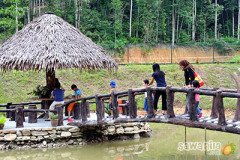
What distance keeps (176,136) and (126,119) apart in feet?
13.8

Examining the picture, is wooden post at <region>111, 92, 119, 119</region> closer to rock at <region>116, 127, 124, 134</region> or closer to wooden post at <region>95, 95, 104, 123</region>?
wooden post at <region>95, 95, 104, 123</region>

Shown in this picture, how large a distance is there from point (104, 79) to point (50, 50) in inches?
434

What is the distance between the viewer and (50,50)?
Result: 14.8m

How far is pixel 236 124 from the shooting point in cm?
947

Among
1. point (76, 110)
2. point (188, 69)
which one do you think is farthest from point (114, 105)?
point (76, 110)

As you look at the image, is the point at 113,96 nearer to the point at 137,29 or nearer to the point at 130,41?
the point at 130,41

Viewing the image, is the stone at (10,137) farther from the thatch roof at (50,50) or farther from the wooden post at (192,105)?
the wooden post at (192,105)

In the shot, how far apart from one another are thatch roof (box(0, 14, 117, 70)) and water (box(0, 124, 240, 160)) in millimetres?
2620

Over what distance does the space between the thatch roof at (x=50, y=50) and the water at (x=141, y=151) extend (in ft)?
8.60

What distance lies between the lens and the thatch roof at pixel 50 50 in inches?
574

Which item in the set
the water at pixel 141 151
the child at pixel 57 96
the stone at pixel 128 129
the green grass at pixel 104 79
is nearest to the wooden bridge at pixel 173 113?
the child at pixel 57 96

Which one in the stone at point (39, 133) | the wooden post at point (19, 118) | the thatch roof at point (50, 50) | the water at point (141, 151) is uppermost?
the thatch roof at point (50, 50)

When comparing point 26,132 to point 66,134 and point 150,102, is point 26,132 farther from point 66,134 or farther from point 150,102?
point 150,102

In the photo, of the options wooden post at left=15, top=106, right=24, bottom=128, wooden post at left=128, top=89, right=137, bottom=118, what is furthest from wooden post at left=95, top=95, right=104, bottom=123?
wooden post at left=15, top=106, right=24, bottom=128
